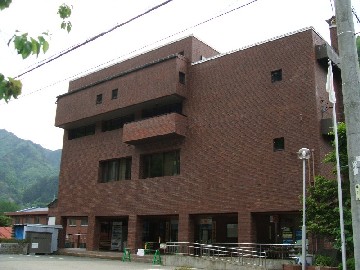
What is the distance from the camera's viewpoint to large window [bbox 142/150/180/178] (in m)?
29.8

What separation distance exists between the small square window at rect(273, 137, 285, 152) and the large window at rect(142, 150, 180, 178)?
7362mm

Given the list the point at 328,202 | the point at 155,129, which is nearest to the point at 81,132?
the point at 155,129

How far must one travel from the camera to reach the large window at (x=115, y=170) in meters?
33.3

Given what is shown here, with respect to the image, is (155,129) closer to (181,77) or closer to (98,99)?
(181,77)

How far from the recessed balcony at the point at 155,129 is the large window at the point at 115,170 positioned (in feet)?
9.17

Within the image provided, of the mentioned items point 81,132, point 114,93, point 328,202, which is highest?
point 114,93

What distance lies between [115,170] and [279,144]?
47.0 ft

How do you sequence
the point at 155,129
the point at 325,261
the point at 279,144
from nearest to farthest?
the point at 325,261, the point at 279,144, the point at 155,129

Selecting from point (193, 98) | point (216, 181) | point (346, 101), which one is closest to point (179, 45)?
point (193, 98)

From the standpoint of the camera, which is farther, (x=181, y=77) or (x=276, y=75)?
(x=181, y=77)

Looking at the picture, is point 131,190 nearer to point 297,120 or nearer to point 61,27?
point 297,120

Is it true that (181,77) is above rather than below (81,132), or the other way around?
above

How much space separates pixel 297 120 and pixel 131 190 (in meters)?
13.3

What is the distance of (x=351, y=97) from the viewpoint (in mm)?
6887
